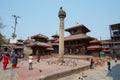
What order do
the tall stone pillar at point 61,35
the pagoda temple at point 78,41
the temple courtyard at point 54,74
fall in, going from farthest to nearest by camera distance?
the pagoda temple at point 78,41
the tall stone pillar at point 61,35
the temple courtyard at point 54,74

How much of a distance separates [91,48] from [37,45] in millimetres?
16032

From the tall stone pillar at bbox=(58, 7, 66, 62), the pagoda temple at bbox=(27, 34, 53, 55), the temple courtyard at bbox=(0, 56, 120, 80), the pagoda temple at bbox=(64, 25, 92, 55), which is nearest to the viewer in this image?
the temple courtyard at bbox=(0, 56, 120, 80)

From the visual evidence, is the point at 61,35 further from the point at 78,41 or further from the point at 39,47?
the point at 39,47

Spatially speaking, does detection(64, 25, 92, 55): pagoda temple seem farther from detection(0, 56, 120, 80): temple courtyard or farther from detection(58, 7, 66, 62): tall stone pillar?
detection(0, 56, 120, 80): temple courtyard

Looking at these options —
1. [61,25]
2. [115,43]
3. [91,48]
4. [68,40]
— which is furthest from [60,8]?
[115,43]

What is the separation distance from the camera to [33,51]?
125 ft

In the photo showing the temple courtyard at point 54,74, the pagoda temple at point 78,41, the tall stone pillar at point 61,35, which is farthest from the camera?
the pagoda temple at point 78,41

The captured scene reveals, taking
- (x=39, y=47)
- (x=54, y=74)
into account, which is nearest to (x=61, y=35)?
(x=54, y=74)

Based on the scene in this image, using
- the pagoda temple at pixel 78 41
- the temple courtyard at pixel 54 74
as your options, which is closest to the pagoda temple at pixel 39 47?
the pagoda temple at pixel 78 41

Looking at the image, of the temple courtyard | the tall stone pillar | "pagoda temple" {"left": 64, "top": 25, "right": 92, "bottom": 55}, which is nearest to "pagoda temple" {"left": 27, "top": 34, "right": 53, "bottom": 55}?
"pagoda temple" {"left": 64, "top": 25, "right": 92, "bottom": 55}

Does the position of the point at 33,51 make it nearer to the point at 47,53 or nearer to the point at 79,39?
the point at 47,53

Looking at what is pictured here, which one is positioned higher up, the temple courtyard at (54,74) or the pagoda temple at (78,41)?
the pagoda temple at (78,41)

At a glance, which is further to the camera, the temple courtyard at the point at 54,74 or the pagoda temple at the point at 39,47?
the pagoda temple at the point at 39,47

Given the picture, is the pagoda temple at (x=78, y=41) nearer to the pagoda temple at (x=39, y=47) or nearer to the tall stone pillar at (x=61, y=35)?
the pagoda temple at (x=39, y=47)
